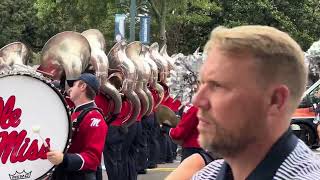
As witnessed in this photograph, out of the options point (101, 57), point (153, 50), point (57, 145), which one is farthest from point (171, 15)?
point (57, 145)

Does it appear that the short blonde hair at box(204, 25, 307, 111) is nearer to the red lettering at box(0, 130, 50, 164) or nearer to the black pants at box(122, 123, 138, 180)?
the red lettering at box(0, 130, 50, 164)

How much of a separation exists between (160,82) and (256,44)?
394 inches

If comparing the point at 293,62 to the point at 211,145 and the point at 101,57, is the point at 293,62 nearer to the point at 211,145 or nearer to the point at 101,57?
the point at 211,145

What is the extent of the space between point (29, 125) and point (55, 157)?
247 mm

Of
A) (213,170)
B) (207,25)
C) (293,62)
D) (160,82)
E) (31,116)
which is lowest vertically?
(207,25)

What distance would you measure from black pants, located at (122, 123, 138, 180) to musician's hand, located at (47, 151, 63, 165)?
15.3ft

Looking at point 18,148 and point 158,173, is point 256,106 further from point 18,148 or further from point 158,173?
point 158,173

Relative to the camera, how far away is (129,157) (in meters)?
9.38

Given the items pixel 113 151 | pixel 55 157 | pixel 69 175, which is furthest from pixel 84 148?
pixel 113 151

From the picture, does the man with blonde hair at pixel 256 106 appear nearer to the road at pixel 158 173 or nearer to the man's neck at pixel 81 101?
the man's neck at pixel 81 101

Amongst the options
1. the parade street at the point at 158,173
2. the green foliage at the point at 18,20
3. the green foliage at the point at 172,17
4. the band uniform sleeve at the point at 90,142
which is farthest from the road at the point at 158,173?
the green foliage at the point at 18,20

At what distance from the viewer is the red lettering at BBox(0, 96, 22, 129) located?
4211mm

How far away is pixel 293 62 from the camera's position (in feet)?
5.56

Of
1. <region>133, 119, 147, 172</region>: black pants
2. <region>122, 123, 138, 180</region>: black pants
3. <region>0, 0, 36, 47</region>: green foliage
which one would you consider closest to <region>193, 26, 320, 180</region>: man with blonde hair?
<region>122, 123, 138, 180</region>: black pants
